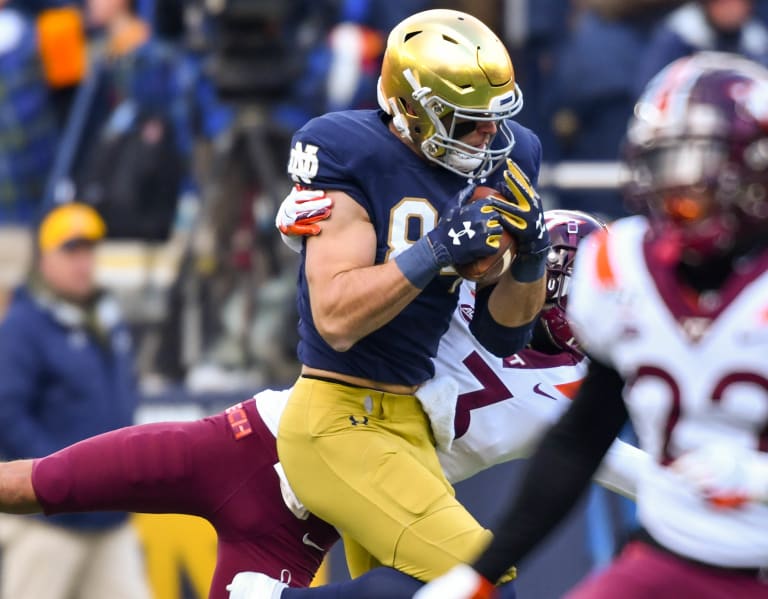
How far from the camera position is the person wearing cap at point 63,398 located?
6547 mm

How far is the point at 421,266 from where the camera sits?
3895 mm

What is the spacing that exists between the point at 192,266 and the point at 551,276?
3.16m

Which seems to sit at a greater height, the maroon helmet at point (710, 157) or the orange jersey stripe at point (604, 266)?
the maroon helmet at point (710, 157)

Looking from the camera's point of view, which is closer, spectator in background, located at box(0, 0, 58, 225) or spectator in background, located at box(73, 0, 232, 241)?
spectator in background, located at box(73, 0, 232, 241)

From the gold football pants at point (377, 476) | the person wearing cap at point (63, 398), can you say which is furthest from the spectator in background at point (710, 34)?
the gold football pants at point (377, 476)

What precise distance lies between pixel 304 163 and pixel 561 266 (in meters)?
0.82

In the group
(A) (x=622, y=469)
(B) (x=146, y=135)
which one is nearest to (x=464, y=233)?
(A) (x=622, y=469)

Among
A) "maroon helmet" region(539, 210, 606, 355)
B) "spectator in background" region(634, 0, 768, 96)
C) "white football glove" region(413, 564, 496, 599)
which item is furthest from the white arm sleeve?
"spectator in background" region(634, 0, 768, 96)

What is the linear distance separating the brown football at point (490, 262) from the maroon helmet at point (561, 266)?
0.40m

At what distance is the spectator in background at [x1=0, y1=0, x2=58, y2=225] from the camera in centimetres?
801

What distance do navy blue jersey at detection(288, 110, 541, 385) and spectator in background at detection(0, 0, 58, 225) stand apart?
4135 mm

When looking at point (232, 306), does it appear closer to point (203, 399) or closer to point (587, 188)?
point (203, 399)

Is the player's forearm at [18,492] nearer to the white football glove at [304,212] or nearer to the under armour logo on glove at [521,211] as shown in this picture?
the white football glove at [304,212]

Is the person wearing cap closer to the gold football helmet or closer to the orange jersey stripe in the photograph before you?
the gold football helmet
